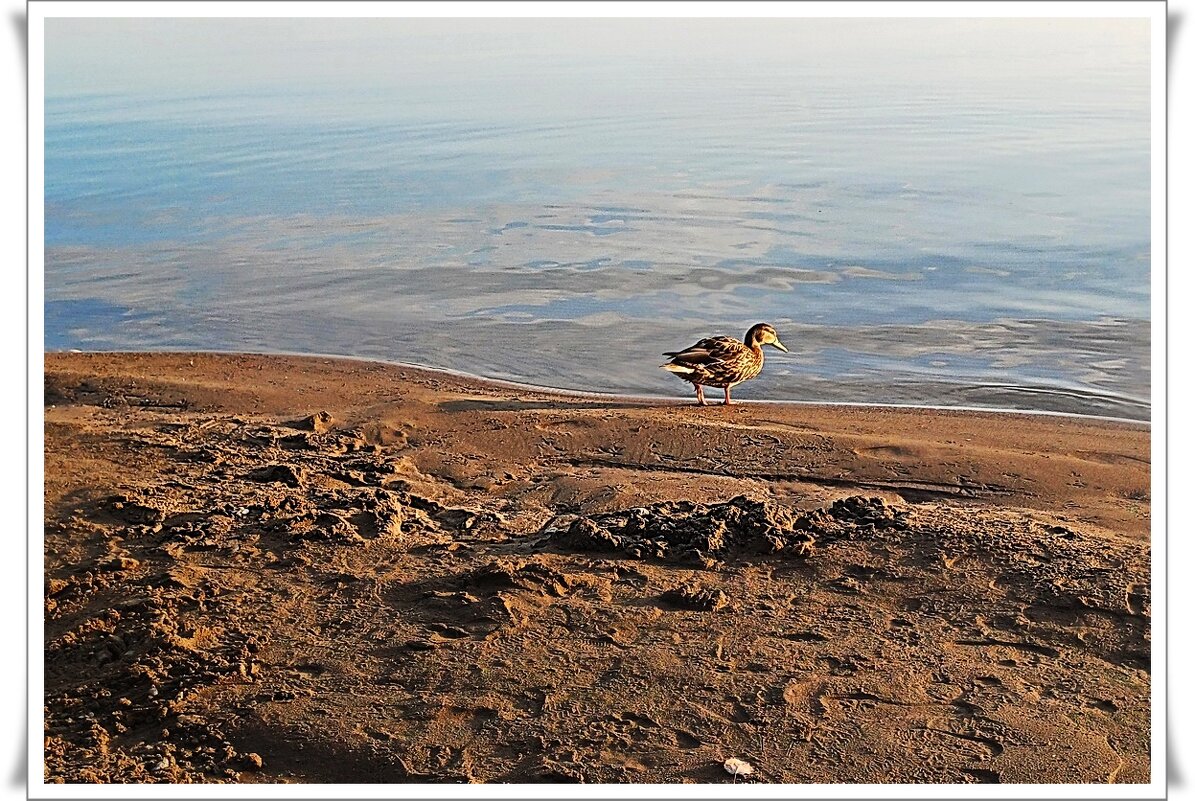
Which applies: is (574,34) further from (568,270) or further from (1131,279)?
(1131,279)

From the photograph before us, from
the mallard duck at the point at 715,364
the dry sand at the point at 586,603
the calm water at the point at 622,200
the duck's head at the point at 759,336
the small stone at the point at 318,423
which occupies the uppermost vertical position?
the calm water at the point at 622,200

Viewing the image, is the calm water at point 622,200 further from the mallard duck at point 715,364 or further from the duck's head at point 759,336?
the mallard duck at point 715,364

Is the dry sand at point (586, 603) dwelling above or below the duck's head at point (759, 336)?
below

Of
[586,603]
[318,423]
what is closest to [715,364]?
[318,423]

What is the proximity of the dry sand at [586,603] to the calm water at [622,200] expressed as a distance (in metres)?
2.30

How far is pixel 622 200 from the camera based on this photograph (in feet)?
47.6

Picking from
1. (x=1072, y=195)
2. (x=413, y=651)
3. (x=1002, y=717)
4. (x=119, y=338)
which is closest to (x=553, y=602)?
(x=413, y=651)

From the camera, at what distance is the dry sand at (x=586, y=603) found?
438 cm

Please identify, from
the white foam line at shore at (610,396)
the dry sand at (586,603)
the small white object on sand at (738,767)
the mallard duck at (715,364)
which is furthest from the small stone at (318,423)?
the small white object on sand at (738,767)

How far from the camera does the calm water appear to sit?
10.1 meters

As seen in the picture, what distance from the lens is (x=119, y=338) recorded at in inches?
426

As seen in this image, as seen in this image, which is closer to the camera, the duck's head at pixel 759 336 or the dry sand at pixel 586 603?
the dry sand at pixel 586 603

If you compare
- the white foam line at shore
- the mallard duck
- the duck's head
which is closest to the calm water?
the white foam line at shore

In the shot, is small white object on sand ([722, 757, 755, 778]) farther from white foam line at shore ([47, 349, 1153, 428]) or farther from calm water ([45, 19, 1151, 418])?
white foam line at shore ([47, 349, 1153, 428])
